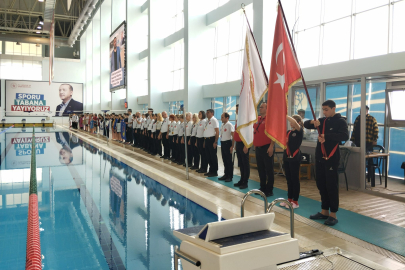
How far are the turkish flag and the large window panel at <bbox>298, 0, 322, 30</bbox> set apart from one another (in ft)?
19.9

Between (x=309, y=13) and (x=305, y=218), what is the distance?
7210 millimetres

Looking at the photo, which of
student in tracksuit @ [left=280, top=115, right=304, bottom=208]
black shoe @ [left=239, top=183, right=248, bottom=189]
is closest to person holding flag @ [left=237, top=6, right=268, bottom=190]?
black shoe @ [left=239, top=183, right=248, bottom=189]

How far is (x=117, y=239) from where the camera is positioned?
3.89m

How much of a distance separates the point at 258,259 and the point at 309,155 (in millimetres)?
5946

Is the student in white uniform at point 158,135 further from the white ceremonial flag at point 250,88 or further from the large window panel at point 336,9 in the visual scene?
the large window panel at point 336,9

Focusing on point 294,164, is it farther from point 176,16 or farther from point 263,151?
point 176,16

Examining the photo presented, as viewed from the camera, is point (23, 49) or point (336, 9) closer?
point (336, 9)

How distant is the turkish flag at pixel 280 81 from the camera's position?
13.1 ft

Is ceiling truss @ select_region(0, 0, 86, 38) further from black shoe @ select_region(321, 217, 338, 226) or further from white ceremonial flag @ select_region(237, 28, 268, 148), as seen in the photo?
black shoe @ select_region(321, 217, 338, 226)

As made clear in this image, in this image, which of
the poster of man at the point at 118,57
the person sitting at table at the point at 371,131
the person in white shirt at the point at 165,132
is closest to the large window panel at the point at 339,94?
the person sitting at table at the point at 371,131

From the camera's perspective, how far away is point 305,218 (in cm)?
444

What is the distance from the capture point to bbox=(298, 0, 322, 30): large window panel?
9.28 m

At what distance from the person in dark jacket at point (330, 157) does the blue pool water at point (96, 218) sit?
1626 mm

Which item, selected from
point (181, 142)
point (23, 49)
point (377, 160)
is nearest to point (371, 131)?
point (377, 160)
